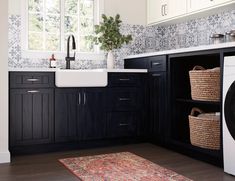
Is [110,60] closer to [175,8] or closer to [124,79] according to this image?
[124,79]

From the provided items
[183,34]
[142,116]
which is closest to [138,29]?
[183,34]

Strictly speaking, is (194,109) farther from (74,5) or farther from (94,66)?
(74,5)

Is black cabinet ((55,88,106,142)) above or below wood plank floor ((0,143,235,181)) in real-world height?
above

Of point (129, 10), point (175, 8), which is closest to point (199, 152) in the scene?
point (175, 8)

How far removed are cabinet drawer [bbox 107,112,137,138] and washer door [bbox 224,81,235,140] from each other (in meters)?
1.42

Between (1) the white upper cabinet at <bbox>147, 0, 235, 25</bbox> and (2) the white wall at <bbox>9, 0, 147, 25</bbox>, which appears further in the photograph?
(2) the white wall at <bbox>9, 0, 147, 25</bbox>

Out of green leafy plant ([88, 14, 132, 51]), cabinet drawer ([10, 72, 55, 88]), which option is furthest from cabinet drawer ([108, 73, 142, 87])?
cabinet drawer ([10, 72, 55, 88])

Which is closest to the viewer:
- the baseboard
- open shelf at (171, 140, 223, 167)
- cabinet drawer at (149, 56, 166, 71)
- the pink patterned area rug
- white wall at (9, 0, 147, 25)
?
the pink patterned area rug

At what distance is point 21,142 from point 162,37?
2.52 m

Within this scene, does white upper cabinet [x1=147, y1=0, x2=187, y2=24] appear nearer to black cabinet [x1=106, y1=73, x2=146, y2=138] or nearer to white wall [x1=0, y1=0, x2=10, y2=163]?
black cabinet [x1=106, y1=73, x2=146, y2=138]

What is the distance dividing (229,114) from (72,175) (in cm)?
138

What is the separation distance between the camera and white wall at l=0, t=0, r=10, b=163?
9.94 feet

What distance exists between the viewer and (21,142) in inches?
130

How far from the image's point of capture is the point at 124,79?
12.5ft
